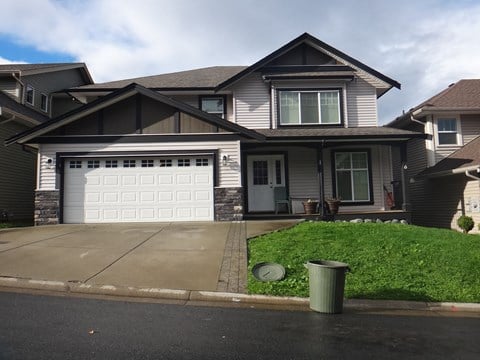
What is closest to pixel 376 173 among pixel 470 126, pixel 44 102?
pixel 470 126

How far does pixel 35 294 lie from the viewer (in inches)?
284

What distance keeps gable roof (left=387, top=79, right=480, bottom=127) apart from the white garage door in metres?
9.75

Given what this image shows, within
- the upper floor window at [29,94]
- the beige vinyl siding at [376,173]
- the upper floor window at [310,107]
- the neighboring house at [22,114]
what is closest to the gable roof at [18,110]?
the neighboring house at [22,114]

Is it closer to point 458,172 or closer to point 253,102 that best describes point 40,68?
point 253,102

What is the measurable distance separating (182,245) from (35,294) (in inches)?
159

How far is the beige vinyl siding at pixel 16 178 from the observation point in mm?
17656

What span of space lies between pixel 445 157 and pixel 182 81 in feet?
39.3

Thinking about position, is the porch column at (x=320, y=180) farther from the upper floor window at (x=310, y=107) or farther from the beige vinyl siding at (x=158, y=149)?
the beige vinyl siding at (x=158, y=149)

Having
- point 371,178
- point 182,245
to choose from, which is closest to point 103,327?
point 182,245

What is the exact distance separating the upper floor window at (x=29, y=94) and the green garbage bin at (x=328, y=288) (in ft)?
60.5

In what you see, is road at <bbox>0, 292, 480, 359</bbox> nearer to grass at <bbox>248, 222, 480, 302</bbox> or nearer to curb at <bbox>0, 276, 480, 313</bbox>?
curb at <bbox>0, 276, 480, 313</bbox>

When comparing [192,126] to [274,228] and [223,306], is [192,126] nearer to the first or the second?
[274,228]

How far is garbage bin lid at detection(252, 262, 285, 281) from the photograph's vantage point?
8.05 m

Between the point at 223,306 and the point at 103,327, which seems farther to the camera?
the point at 223,306
